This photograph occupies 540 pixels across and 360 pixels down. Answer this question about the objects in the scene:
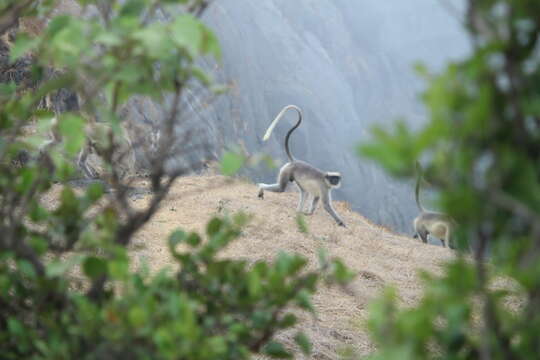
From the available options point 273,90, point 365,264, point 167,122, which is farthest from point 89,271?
point 273,90

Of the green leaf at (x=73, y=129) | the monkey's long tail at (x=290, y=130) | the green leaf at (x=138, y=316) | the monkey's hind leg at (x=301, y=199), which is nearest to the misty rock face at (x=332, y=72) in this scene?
the monkey's long tail at (x=290, y=130)

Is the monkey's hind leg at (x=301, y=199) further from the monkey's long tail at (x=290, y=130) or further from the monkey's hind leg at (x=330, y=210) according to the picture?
the monkey's long tail at (x=290, y=130)

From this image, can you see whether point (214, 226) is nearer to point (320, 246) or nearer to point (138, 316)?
point (138, 316)

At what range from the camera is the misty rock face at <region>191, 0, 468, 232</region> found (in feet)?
64.0

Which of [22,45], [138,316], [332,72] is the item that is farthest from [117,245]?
[332,72]

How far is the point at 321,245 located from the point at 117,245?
6.08 meters

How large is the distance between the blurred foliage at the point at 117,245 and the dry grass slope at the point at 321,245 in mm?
2175

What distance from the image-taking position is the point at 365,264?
24.3 feet

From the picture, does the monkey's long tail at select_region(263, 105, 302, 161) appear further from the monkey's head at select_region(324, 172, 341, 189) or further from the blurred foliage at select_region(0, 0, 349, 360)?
the blurred foliage at select_region(0, 0, 349, 360)

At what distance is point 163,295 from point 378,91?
1168 inches

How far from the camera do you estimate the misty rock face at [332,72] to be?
1950cm

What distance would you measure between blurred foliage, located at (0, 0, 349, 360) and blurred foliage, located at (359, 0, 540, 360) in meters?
0.42

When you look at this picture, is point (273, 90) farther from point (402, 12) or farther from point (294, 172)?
point (402, 12)

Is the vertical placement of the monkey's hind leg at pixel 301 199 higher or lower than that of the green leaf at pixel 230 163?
lower
